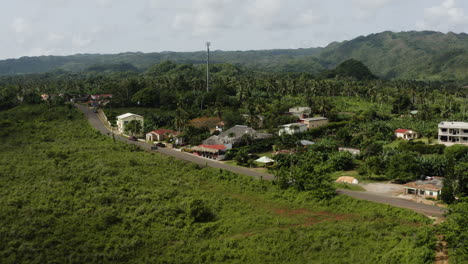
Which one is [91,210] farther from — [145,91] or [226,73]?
[226,73]

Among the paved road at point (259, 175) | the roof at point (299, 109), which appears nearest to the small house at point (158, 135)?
the paved road at point (259, 175)

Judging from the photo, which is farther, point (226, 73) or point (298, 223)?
point (226, 73)

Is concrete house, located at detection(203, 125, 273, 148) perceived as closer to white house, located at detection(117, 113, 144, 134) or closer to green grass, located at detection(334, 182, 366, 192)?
white house, located at detection(117, 113, 144, 134)

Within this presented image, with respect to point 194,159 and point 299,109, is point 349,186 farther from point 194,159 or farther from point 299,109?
point 299,109

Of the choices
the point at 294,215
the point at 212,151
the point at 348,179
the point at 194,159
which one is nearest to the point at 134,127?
the point at 194,159

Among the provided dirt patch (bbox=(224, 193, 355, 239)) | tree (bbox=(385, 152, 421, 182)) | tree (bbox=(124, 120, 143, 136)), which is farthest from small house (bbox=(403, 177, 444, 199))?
tree (bbox=(124, 120, 143, 136))

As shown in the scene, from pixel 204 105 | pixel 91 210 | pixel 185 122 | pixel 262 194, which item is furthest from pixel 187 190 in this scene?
pixel 204 105

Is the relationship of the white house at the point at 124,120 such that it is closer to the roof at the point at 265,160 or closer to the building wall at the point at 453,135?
the roof at the point at 265,160
